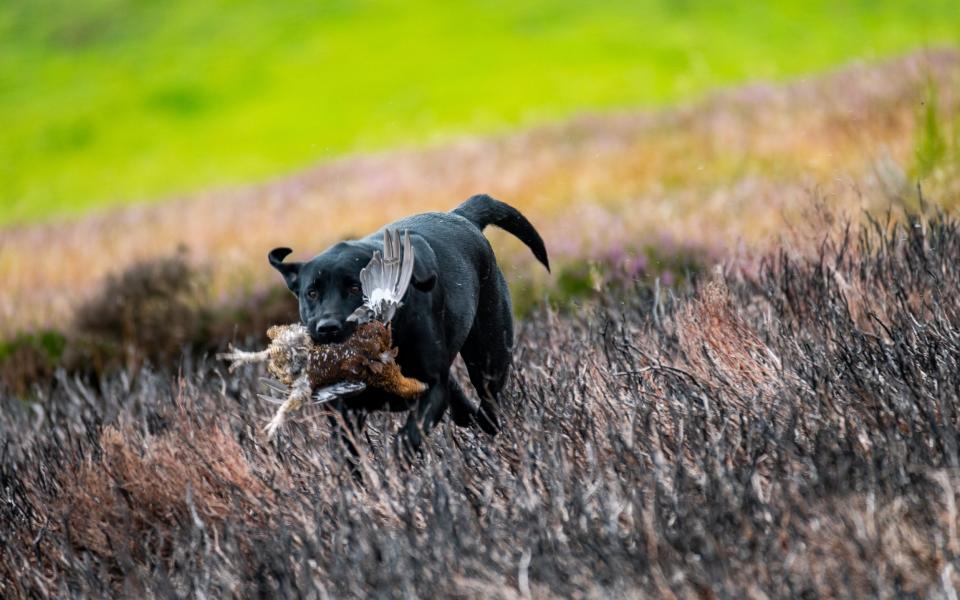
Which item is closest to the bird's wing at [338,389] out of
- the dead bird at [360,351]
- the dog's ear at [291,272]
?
the dead bird at [360,351]

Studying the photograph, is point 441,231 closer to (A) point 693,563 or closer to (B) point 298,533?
(B) point 298,533

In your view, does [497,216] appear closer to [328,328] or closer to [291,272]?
[291,272]

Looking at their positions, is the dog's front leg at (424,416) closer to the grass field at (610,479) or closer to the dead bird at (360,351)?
the grass field at (610,479)

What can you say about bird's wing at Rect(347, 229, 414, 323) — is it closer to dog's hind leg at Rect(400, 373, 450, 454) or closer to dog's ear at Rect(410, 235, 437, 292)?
dog's ear at Rect(410, 235, 437, 292)

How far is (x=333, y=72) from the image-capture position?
128ft

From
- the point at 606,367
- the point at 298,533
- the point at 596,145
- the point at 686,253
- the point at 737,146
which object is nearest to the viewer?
the point at 298,533

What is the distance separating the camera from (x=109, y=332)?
11.1 metres

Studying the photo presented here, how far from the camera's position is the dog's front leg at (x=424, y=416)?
4.62 meters

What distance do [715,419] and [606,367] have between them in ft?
3.16

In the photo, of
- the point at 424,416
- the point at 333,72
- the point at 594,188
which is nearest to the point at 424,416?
the point at 424,416

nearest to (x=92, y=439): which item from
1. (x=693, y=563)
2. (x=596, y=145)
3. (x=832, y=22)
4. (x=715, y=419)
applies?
(x=715, y=419)

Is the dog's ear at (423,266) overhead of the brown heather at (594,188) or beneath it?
overhead

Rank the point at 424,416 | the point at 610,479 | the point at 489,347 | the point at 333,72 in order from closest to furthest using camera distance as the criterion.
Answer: the point at 610,479 → the point at 424,416 → the point at 489,347 → the point at 333,72

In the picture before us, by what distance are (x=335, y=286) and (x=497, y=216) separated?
1537 millimetres
